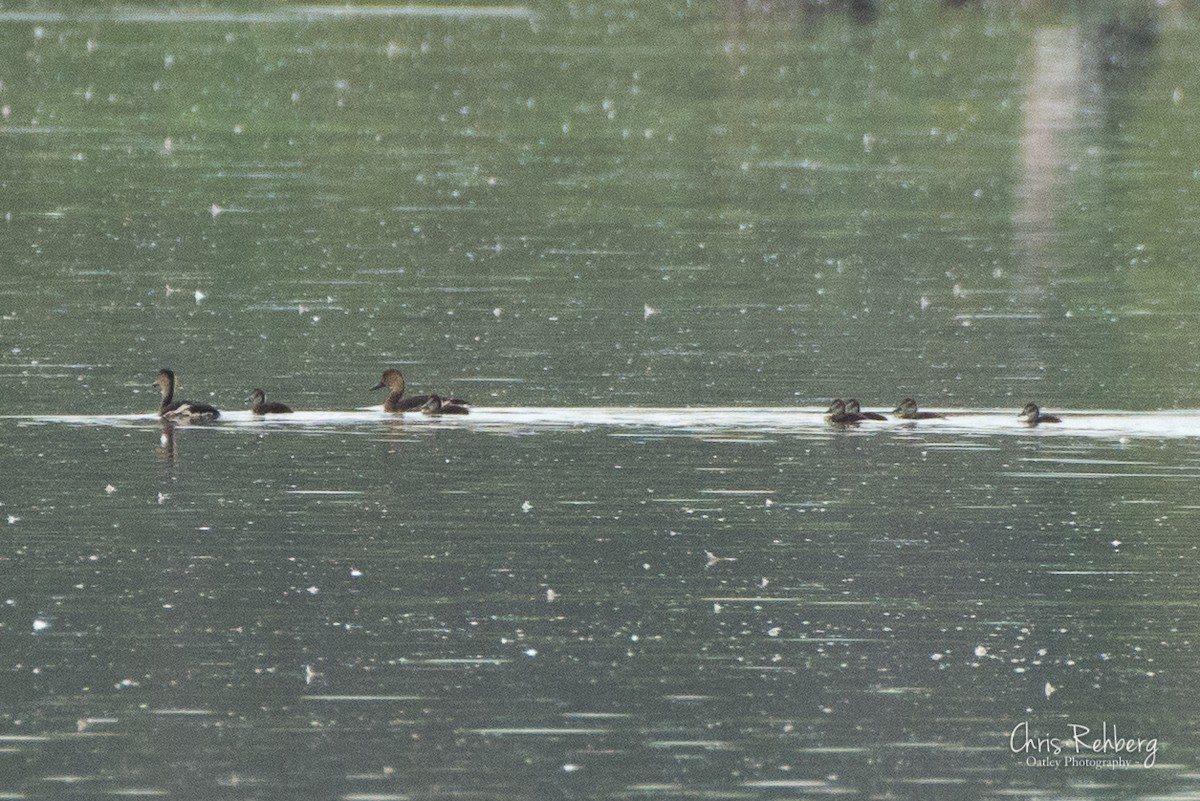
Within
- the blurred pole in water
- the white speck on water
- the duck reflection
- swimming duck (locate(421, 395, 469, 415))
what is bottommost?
the white speck on water

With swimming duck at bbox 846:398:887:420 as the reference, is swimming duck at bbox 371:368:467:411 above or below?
above

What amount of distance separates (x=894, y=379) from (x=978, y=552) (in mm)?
6681

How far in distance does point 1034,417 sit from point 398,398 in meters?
4.34

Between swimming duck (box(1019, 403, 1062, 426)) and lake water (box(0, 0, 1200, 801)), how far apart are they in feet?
0.63

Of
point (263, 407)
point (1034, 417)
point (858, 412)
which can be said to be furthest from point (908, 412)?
point (263, 407)

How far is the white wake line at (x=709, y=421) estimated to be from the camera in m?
18.9

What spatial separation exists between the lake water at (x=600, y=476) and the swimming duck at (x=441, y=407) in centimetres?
13

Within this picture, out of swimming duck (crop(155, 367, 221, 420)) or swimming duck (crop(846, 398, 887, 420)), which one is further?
swimming duck (crop(846, 398, 887, 420))

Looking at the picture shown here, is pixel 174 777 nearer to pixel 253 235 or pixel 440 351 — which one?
pixel 440 351

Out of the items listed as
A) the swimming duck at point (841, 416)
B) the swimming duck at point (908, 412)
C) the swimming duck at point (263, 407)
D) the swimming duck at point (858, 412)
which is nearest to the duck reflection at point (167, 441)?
the swimming duck at point (263, 407)

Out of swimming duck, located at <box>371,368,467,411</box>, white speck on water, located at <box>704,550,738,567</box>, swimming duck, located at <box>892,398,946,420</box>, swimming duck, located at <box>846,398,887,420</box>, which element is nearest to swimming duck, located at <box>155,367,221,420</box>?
swimming duck, located at <box>371,368,467,411</box>

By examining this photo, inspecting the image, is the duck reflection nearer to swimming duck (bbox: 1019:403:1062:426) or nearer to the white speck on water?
the white speck on water

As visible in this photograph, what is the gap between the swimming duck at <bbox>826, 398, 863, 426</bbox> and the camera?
18922 millimetres

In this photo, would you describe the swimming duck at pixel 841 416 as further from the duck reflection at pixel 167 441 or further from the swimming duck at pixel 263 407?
the duck reflection at pixel 167 441
